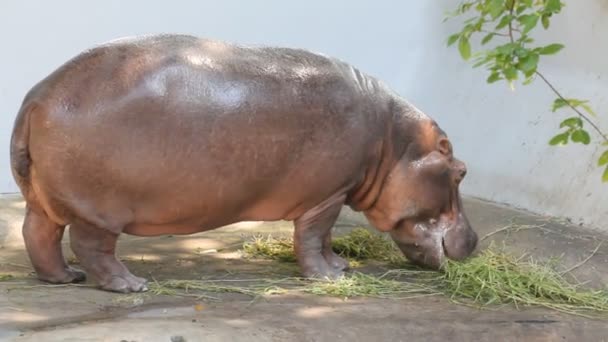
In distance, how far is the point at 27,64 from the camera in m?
6.02

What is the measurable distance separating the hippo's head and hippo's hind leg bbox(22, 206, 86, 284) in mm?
1448

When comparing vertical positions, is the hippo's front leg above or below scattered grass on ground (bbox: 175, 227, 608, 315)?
above

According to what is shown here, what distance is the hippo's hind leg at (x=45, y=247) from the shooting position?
4.07 metres

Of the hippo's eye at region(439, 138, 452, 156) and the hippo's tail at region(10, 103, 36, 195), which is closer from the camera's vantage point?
the hippo's tail at region(10, 103, 36, 195)

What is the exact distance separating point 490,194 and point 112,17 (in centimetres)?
263

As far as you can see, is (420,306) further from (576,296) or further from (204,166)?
(204,166)

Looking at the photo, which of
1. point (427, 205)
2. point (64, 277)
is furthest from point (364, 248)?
point (64, 277)

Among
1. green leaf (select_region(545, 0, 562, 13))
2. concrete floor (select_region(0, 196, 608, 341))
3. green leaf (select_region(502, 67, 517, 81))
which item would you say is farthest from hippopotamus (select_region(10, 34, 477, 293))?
green leaf (select_region(545, 0, 562, 13))

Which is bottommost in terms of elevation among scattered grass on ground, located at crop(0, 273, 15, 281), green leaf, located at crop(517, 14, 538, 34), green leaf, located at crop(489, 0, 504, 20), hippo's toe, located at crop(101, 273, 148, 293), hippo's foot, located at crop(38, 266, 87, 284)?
scattered grass on ground, located at crop(0, 273, 15, 281)

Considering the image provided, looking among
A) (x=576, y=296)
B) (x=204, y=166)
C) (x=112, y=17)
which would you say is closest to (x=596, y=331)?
(x=576, y=296)

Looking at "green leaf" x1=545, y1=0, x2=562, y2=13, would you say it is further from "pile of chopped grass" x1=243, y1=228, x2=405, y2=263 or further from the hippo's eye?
"pile of chopped grass" x1=243, y1=228, x2=405, y2=263

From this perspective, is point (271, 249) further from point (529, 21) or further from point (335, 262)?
point (529, 21)

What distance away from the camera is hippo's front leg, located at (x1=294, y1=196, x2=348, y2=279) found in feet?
14.3

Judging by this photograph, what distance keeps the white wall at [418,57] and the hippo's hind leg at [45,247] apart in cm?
208
